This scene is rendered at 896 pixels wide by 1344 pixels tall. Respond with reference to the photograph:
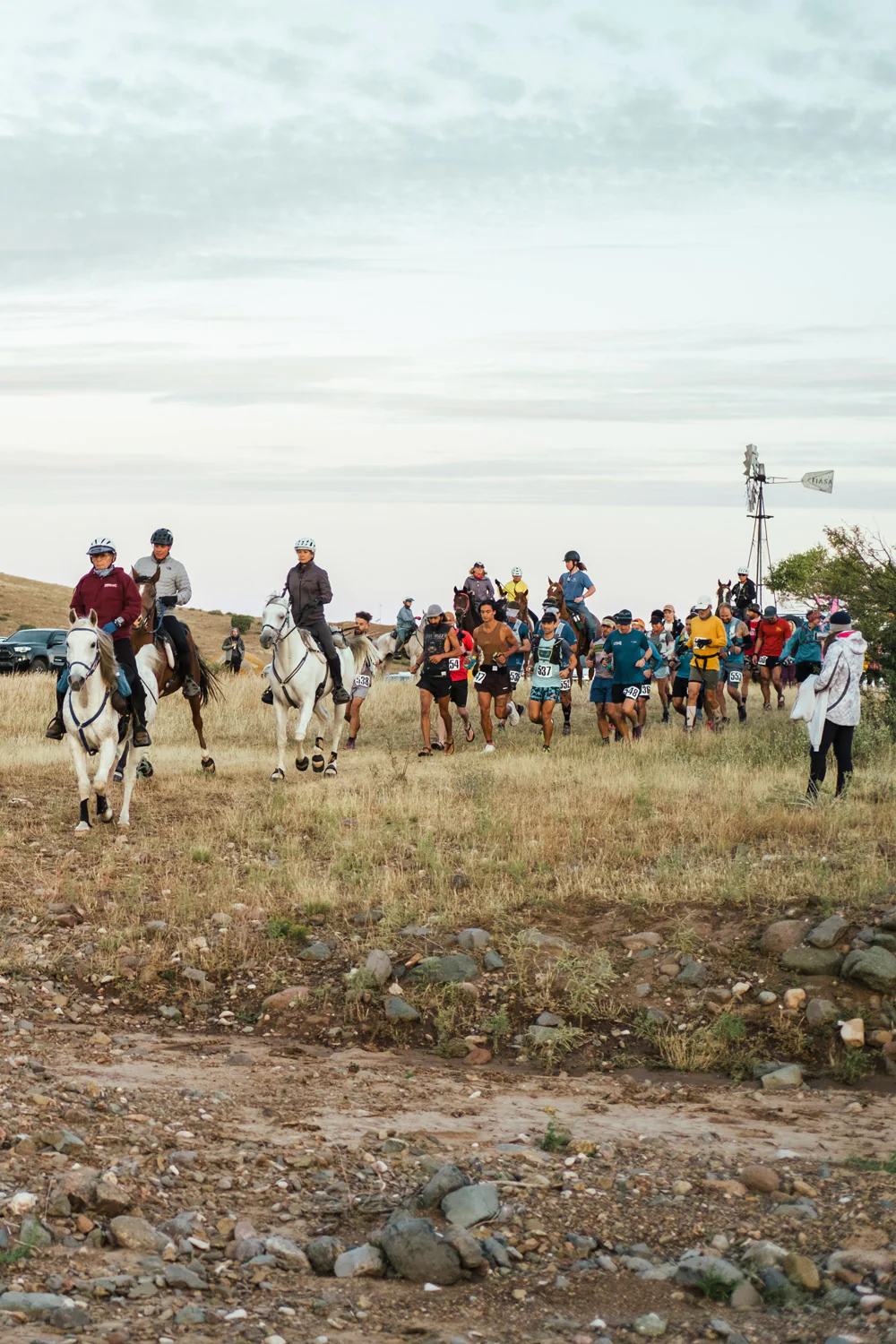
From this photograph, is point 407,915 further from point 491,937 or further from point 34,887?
point 34,887

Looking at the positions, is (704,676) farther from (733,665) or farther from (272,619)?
(272,619)

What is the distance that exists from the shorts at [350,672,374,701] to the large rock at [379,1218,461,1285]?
1596cm

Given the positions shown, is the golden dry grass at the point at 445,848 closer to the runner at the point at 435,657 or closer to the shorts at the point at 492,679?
the runner at the point at 435,657

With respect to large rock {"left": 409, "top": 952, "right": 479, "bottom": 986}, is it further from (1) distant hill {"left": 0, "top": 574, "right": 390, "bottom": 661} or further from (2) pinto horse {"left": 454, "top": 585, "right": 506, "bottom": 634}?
(1) distant hill {"left": 0, "top": 574, "right": 390, "bottom": 661}

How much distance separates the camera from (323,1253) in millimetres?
5852

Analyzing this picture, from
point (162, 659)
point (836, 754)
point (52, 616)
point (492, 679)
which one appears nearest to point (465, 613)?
point (492, 679)

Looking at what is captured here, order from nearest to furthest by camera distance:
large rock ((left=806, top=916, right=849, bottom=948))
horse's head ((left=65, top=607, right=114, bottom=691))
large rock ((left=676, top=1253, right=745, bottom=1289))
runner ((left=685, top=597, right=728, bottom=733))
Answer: large rock ((left=676, top=1253, right=745, bottom=1289))
large rock ((left=806, top=916, right=849, bottom=948))
horse's head ((left=65, top=607, right=114, bottom=691))
runner ((left=685, top=597, right=728, bottom=733))

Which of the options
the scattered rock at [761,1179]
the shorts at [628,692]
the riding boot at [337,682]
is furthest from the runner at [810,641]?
the scattered rock at [761,1179]

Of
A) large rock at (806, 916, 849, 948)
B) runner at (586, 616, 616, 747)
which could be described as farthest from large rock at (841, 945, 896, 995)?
runner at (586, 616, 616, 747)

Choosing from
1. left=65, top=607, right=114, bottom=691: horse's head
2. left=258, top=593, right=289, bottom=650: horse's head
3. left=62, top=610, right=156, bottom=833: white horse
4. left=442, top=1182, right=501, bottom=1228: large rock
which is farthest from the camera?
left=258, top=593, right=289, bottom=650: horse's head

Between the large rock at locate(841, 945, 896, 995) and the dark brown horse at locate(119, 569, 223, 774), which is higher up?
the dark brown horse at locate(119, 569, 223, 774)

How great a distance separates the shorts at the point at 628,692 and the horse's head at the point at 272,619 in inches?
208

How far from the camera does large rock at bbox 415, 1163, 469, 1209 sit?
6461mm

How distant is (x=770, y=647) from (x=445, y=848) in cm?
1352
